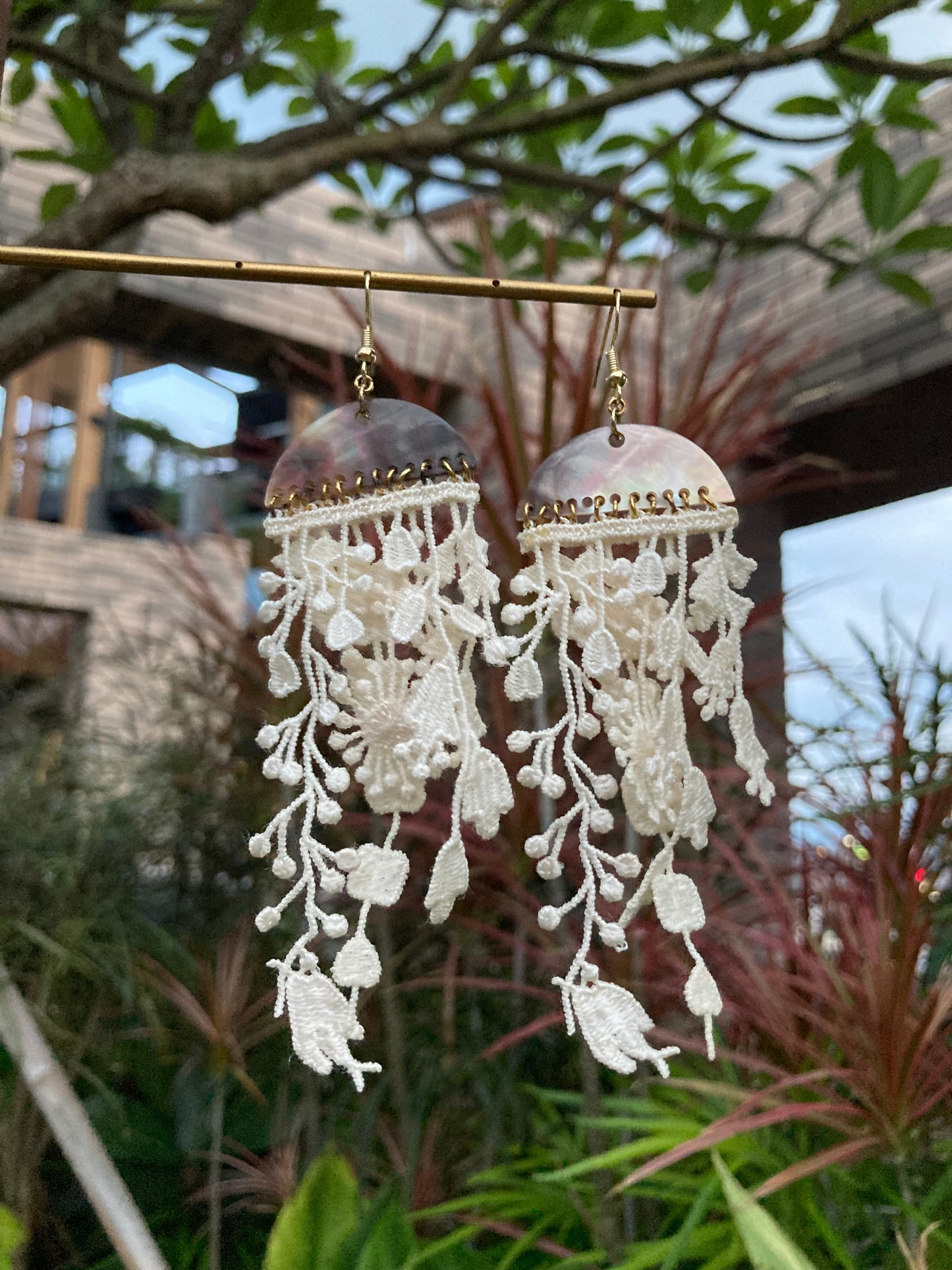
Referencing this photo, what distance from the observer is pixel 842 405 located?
2547 millimetres

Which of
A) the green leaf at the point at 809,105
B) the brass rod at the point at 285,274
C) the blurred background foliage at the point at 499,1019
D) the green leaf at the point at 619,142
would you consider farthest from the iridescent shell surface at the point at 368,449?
the green leaf at the point at 619,142

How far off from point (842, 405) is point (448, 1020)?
5.59ft

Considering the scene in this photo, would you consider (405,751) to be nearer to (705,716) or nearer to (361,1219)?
(705,716)

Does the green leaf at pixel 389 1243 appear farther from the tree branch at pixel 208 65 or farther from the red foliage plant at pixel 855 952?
the tree branch at pixel 208 65

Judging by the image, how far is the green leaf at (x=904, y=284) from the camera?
1.75 metres

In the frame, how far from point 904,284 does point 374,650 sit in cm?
129

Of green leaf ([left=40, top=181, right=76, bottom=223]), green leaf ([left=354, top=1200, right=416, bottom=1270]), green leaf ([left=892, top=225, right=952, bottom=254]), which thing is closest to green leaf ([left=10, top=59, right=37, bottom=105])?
green leaf ([left=40, top=181, right=76, bottom=223])

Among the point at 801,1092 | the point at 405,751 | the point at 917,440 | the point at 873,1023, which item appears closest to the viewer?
the point at 405,751

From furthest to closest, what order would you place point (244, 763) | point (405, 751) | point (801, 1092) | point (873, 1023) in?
point (244, 763)
point (801, 1092)
point (873, 1023)
point (405, 751)

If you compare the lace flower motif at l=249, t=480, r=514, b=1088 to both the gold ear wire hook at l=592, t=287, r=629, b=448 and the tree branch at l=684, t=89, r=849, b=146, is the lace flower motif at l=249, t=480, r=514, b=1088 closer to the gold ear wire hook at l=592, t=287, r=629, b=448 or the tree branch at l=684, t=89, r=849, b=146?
the gold ear wire hook at l=592, t=287, r=629, b=448

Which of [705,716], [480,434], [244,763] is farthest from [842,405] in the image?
[705,716]

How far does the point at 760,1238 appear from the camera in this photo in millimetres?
1062

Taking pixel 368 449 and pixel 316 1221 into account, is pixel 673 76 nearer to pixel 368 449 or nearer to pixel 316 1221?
pixel 368 449

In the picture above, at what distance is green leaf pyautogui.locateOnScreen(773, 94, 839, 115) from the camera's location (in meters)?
1.65
